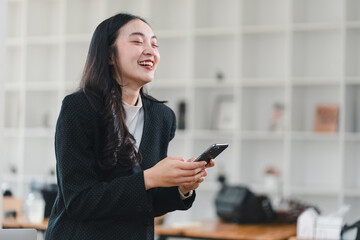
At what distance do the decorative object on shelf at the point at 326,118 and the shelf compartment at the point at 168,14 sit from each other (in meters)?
1.57

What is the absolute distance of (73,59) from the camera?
21.9 feet

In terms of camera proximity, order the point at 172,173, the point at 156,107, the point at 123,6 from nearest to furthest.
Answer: the point at 172,173
the point at 156,107
the point at 123,6

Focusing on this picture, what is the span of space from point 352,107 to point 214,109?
50.4 inches

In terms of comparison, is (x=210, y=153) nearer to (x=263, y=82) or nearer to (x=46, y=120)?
(x=263, y=82)

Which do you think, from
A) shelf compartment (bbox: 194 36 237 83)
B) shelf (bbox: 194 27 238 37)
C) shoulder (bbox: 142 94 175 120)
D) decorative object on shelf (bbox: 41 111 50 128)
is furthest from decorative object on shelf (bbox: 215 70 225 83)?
shoulder (bbox: 142 94 175 120)

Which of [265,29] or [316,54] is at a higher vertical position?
[265,29]

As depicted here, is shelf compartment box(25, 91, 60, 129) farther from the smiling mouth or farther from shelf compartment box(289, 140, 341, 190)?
the smiling mouth

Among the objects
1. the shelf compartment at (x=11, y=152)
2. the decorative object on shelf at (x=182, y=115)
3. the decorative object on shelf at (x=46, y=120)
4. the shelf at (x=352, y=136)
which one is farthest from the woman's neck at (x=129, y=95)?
the shelf compartment at (x=11, y=152)

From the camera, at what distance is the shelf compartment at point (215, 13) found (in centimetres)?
612

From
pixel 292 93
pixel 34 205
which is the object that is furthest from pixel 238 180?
pixel 34 205

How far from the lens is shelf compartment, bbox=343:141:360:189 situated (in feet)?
18.5

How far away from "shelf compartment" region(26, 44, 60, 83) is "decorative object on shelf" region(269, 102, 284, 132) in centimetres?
241

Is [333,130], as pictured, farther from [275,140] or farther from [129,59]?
[129,59]

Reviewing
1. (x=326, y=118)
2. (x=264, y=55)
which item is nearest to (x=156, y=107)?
(x=326, y=118)
